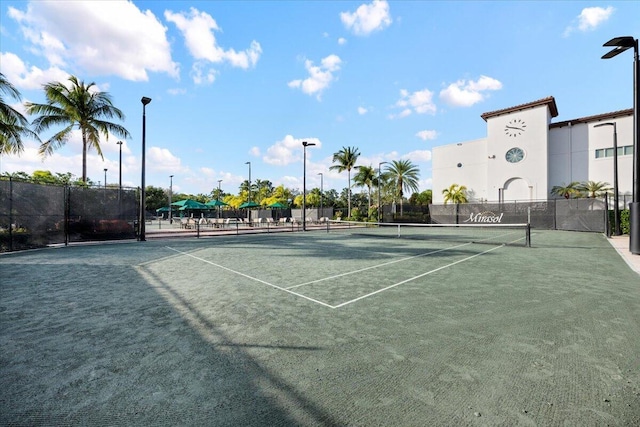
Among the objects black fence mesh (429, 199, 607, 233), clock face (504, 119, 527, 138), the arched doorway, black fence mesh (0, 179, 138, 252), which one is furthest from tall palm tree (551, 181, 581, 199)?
black fence mesh (0, 179, 138, 252)

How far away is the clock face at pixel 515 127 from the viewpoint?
132 ft

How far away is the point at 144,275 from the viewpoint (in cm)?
787

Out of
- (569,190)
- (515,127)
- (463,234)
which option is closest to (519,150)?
(515,127)

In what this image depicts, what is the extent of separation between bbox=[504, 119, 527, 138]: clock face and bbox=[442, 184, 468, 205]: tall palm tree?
29.4 feet

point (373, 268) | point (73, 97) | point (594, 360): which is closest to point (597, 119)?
point (373, 268)

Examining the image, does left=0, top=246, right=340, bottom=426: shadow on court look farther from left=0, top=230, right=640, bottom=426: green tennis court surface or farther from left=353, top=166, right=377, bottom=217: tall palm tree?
left=353, top=166, right=377, bottom=217: tall palm tree

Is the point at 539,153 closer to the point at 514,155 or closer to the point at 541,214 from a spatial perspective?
the point at 514,155

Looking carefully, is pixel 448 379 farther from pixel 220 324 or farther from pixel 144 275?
pixel 144 275

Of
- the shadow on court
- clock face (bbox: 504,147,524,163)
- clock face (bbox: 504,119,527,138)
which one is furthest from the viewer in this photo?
clock face (bbox: 504,147,524,163)

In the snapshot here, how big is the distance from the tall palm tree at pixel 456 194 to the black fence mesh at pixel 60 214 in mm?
38811

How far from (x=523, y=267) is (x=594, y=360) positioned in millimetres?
6426

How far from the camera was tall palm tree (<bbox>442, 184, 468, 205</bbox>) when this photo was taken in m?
43.9

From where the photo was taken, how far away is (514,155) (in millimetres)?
40812

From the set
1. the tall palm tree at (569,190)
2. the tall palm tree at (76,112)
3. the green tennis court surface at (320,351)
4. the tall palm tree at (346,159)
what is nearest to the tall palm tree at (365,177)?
the tall palm tree at (346,159)
